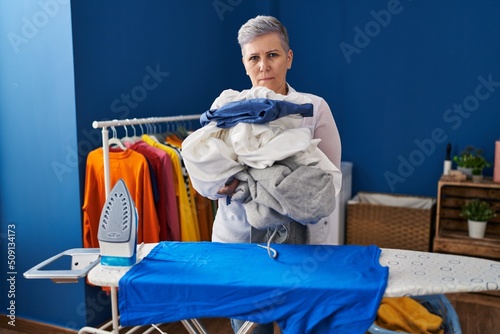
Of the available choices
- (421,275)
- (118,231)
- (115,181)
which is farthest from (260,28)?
(115,181)

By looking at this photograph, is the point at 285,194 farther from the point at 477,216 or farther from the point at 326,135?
the point at 477,216

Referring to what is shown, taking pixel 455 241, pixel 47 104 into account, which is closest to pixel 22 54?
pixel 47 104

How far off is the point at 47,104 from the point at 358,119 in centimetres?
213

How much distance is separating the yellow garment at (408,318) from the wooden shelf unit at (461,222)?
103cm

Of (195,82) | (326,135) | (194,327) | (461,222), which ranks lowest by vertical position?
(461,222)

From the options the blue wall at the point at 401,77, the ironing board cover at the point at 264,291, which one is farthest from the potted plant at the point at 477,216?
the ironing board cover at the point at 264,291

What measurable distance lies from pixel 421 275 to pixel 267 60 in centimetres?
76

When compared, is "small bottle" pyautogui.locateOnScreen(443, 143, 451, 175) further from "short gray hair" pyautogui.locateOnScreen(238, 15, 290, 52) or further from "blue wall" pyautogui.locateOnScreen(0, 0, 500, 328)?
"short gray hair" pyautogui.locateOnScreen(238, 15, 290, 52)

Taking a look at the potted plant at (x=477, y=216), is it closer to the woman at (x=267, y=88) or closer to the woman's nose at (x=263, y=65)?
the woman at (x=267, y=88)

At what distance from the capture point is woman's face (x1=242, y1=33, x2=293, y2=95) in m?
1.43

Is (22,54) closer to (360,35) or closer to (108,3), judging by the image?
(108,3)

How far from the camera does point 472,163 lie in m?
2.88

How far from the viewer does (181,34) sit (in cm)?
290

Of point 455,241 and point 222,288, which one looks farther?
point 455,241
